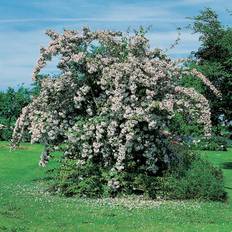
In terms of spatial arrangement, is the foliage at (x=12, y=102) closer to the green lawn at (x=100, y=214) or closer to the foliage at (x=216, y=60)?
the foliage at (x=216, y=60)

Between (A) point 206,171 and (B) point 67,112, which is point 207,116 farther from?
(B) point 67,112

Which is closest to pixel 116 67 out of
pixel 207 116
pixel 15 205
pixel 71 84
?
pixel 71 84

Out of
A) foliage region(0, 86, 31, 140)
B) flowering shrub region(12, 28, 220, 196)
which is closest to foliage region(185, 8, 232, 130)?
flowering shrub region(12, 28, 220, 196)

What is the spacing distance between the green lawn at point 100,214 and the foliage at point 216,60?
12095mm

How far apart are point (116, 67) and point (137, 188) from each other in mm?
4171

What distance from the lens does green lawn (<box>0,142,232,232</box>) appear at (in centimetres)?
1641

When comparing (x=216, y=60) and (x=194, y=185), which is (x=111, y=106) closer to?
(x=194, y=185)

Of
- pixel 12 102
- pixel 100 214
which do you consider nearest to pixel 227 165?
pixel 100 214

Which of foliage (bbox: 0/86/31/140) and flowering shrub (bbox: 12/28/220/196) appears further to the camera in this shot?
foliage (bbox: 0/86/31/140)

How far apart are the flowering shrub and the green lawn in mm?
1796

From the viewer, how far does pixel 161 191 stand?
22.8m

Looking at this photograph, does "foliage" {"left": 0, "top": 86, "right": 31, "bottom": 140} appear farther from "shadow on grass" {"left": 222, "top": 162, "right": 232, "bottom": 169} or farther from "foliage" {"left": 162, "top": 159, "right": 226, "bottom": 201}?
"foliage" {"left": 162, "top": 159, "right": 226, "bottom": 201}

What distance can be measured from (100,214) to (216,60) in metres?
20.7

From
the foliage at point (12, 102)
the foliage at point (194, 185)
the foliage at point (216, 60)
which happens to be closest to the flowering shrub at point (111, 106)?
the foliage at point (194, 185)
